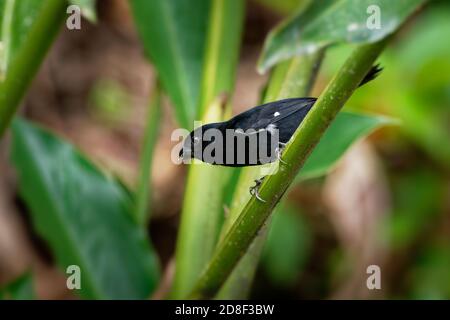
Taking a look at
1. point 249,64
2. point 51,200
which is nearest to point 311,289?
point 249,64

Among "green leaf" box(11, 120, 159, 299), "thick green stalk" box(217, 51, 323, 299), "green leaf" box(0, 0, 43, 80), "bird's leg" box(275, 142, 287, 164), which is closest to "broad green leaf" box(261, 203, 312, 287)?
"green leaf" box(11, 120, 159, 299)

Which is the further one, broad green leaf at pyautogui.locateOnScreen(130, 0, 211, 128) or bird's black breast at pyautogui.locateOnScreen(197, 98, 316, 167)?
broad green leaf at pyautogui.locateOnScreen(130, 0, 211, 128)

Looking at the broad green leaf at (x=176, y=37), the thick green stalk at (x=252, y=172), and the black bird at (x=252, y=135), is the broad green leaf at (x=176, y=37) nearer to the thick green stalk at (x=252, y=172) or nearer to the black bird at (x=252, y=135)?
the thick green stalk at (x=252, y=172)

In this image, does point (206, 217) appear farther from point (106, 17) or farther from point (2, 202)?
point (106, 17)

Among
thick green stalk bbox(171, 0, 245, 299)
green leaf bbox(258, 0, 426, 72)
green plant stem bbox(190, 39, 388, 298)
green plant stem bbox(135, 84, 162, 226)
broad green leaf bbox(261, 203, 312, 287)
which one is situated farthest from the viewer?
broad green leaf bbox(261, 203, 312, 287)

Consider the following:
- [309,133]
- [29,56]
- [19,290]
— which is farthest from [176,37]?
[309,133]

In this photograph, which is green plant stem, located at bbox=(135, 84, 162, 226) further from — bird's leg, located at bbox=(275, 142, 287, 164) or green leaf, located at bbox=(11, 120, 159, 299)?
bird's leg, located at bbox=(275, 142, 287, 164)

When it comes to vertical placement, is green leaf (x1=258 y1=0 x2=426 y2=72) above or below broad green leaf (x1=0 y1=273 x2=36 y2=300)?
above
